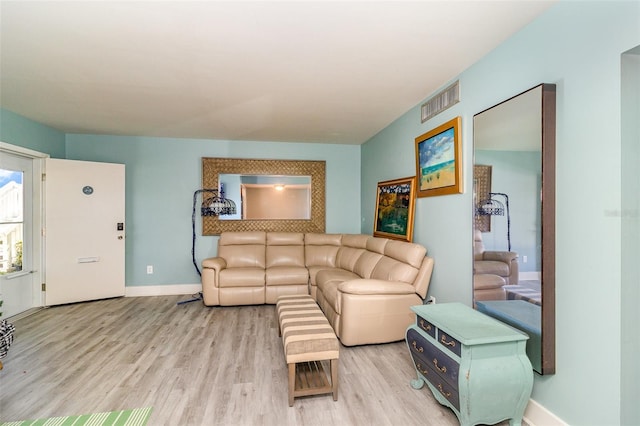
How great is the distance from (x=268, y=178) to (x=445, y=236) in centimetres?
308

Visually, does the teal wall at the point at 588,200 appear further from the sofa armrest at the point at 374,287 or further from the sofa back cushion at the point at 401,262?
the sofa back cushion at the point at 401,262

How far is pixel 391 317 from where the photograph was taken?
2.71 meters

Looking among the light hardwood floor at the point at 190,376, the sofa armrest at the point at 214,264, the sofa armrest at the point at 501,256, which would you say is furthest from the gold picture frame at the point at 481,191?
the sofa armrest at the point at 214,264

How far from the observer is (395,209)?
365 centimetres

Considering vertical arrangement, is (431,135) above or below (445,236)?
above

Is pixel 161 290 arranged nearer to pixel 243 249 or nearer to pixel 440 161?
pixel 243 249

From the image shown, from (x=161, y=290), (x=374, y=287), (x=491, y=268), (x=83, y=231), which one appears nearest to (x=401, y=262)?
(x=374, y=287)

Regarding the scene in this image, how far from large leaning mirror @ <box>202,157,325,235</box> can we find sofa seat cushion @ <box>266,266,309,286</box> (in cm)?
106

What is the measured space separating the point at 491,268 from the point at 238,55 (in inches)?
95.5

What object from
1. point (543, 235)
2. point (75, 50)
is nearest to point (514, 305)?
point (543, 235)

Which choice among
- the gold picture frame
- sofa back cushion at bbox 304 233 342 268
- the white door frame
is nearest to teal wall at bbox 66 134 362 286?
the white door frame

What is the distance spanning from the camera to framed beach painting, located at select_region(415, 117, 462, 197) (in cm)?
247

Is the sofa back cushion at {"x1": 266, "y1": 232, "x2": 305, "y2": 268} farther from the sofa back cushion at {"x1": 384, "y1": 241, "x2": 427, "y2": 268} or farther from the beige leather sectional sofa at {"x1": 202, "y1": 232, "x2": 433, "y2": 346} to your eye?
the sofa back cushion at {"x1": 384, "y1": 241, "x2": 427, "y2": 268}

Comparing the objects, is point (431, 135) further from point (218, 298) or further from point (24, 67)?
point (24, 67)
